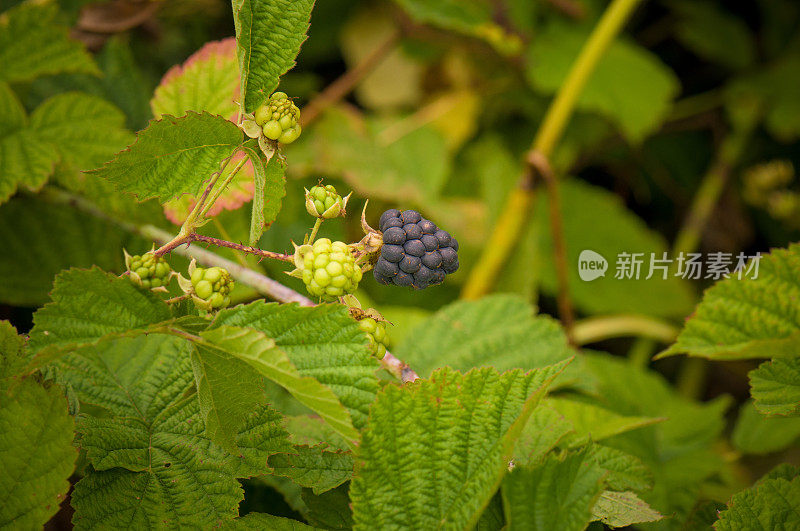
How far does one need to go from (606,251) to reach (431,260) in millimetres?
1611

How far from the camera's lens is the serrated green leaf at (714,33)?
2168mm

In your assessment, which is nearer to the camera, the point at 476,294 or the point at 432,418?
the point at 432,418

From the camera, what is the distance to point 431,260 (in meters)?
0.68

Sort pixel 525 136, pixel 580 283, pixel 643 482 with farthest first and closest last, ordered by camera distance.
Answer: pixel 525 136, pixel 580 283, pixel 643 482

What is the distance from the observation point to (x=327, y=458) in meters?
0.73

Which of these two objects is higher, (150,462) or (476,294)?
(150,462)

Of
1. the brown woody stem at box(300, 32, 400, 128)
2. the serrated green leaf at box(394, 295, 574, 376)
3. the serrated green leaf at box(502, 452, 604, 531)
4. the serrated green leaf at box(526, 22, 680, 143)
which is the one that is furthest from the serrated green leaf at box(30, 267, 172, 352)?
the serrated green leaf at box(526, 22, 680, 143)

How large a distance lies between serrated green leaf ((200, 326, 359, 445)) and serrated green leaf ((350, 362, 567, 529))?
0.08 m

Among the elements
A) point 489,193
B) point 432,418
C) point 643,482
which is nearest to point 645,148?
point 489,193

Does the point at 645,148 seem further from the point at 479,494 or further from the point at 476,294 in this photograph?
the point at 479,494

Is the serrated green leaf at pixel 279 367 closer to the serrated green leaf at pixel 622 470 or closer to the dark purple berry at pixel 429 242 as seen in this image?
the dark purple berry at pixel 429 242

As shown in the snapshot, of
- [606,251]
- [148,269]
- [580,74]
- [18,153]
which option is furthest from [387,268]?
[606,251]

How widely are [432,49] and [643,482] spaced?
1.69m

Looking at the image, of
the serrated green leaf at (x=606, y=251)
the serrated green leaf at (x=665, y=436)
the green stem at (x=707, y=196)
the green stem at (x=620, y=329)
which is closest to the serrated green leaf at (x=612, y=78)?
the serrated green leaf at (x=606, y=251)
